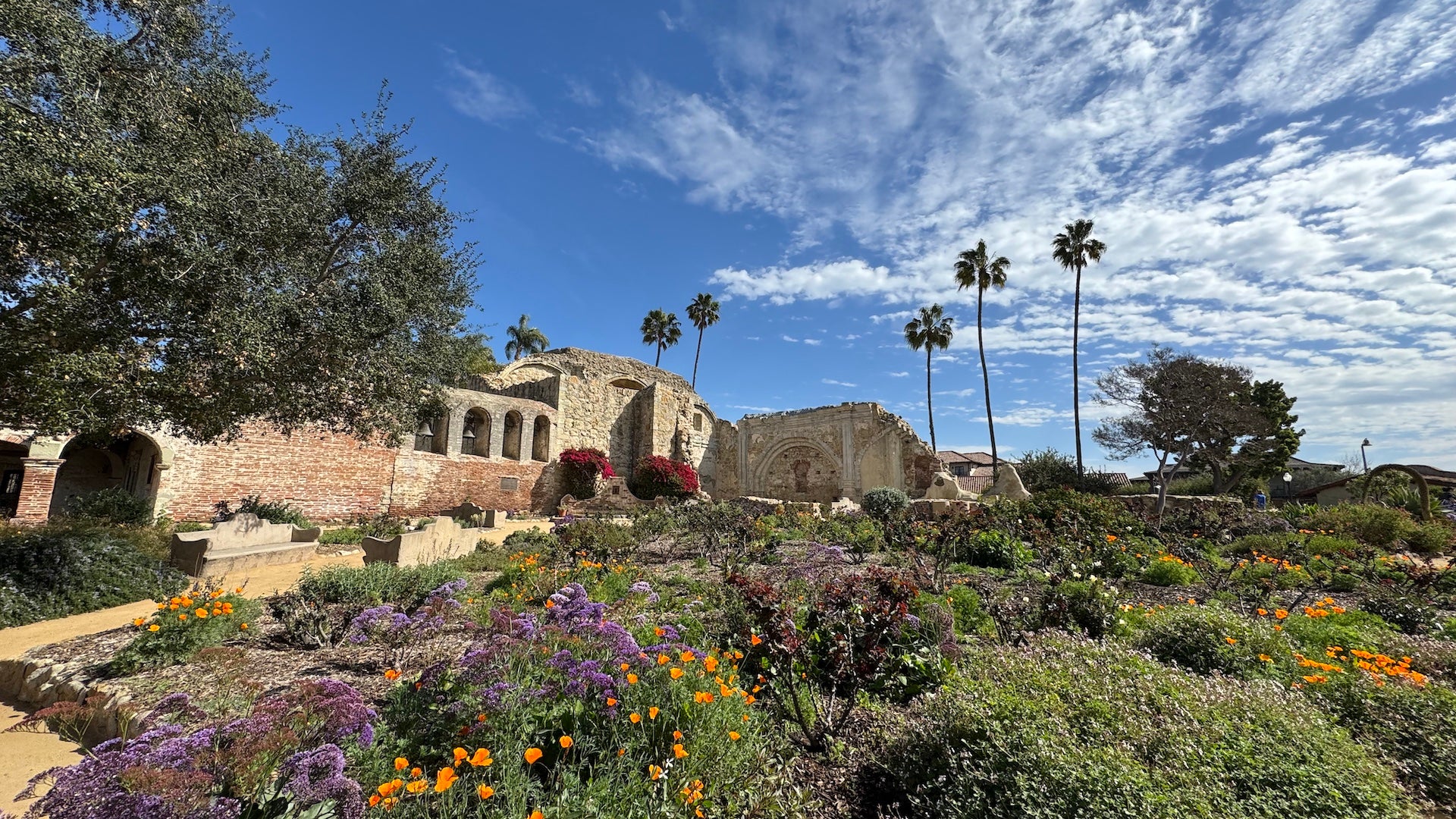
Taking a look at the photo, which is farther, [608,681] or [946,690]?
[946,690]

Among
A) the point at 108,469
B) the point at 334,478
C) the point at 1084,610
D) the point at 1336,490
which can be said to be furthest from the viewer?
the point at 1336,490

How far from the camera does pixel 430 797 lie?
2285 millimetres

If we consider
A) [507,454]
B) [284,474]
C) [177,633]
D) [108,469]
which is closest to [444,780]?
[177,633]

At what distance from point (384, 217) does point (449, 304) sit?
7.09ft

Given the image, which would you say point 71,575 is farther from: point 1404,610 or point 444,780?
point 1404,610

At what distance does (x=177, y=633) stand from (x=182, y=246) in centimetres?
510

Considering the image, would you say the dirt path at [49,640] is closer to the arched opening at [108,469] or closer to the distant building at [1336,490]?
the arched opening at [108,469]

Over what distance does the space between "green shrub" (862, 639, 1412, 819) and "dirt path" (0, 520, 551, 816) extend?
3.85m

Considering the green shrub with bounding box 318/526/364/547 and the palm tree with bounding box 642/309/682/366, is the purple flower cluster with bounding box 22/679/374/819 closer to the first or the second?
the green shrub with bounding box 318/526/364/547

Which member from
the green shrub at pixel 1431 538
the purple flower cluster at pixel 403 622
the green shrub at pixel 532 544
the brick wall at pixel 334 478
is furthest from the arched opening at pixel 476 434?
the green shrub at pixel 1431 538

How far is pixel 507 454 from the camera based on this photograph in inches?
821

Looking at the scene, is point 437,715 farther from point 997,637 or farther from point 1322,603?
point 1322,603

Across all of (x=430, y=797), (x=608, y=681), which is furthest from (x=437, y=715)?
(x=608, y=681)

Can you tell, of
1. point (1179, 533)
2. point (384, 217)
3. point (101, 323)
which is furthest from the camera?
point (384, 217)
